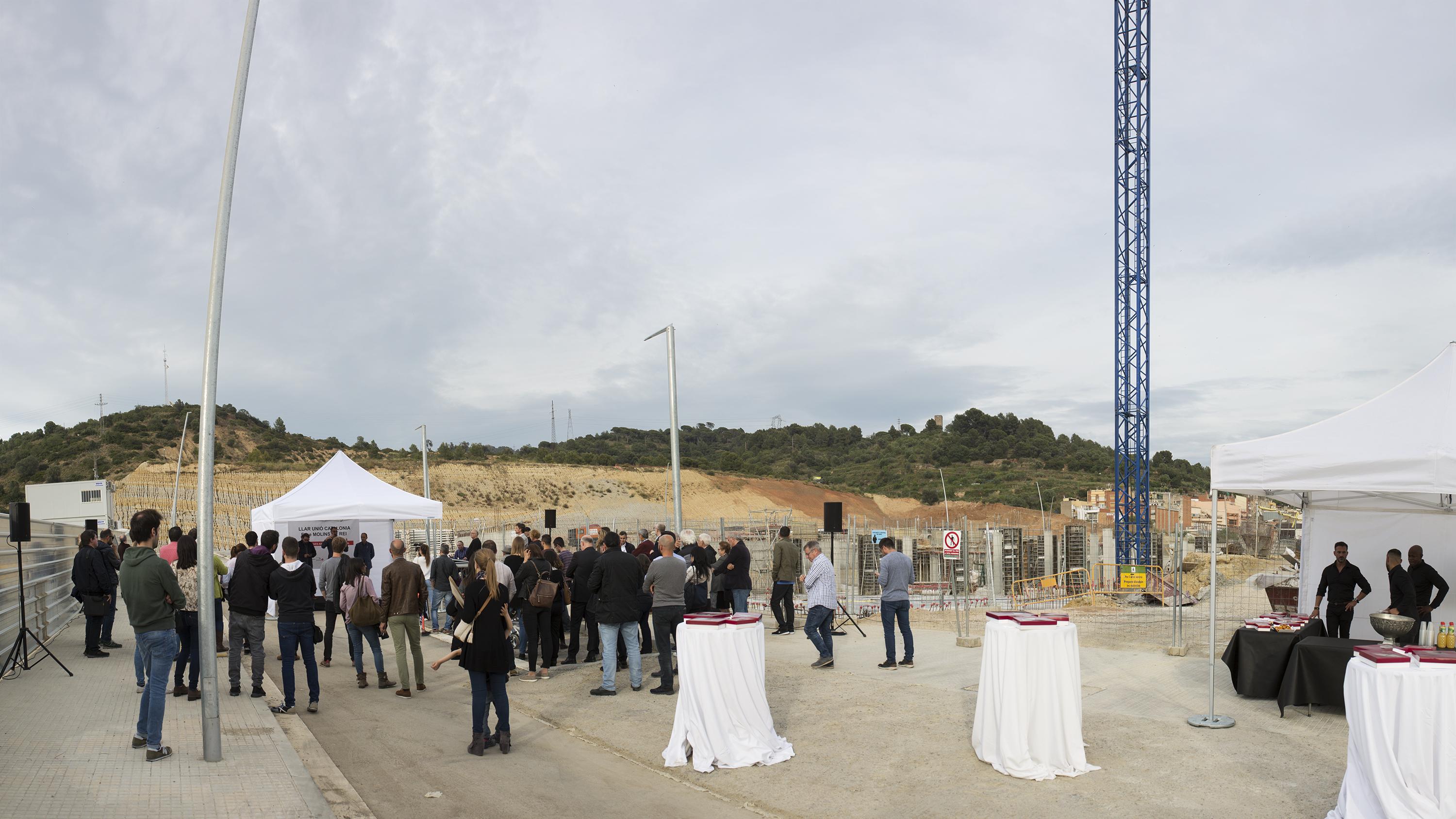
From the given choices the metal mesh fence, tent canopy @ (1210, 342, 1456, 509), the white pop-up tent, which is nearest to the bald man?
tent canopy @ (1210, 342, 1456, 509)

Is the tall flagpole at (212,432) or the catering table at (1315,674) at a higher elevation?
the tall flagpole at (212,432)

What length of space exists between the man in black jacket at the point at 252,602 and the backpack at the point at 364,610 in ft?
3.46

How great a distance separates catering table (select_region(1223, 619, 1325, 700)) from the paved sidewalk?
8593 mm

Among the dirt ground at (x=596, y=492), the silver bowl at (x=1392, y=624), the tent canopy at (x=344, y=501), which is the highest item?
the tent canopy at (x=344, y=501)

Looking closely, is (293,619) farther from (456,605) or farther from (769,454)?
(769,454)

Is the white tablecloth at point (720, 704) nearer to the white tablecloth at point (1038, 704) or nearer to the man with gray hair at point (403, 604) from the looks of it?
the white tablecloth at point (1038, 704)

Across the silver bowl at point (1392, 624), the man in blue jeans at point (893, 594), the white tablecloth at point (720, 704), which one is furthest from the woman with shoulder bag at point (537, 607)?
the silver bowl at point (1392, 624)

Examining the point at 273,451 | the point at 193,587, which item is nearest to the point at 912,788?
the point at 193,587

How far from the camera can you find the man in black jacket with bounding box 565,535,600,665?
36.8 ft

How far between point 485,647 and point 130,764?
264cm

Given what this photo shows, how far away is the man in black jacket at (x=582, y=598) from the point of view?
441 inches

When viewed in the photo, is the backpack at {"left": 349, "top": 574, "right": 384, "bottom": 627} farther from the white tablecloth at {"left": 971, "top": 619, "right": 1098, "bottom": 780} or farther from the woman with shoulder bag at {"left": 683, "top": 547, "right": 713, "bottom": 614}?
the white tablecloth at {"left": 971, "top": 619, "right": 1098, "bottom": 780}

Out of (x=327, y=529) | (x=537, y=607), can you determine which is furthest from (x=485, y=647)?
(x=327, y=529)

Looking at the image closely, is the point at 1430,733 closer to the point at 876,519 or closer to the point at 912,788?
the point at 912,788
